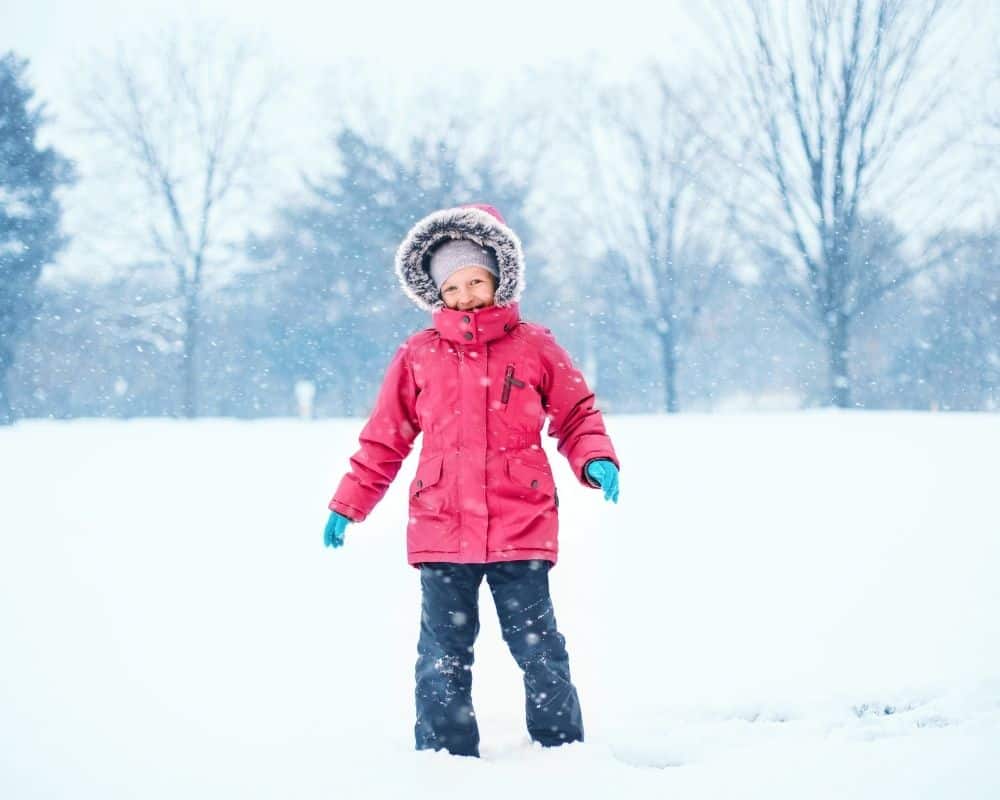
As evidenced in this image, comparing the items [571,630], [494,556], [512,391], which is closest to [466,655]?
[494,556]

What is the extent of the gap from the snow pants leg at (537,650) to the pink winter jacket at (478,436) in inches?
3.5

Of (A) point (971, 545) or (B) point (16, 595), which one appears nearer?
(B) point (16, 595)

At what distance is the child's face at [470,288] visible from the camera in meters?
2.47

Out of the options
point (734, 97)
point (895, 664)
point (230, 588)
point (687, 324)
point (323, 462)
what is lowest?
point (895, 664)

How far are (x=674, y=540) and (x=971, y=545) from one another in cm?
166

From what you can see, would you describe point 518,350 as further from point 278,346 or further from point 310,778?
point 278,346

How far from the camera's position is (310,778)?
2049mm

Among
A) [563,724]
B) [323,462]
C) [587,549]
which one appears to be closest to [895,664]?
[563,724]

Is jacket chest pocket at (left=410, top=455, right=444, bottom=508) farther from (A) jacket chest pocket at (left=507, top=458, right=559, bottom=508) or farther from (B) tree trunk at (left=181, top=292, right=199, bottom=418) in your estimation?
(B) tree trunk at (left=181, top=292, right=199, bottom=418)

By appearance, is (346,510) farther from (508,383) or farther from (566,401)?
(566,401)

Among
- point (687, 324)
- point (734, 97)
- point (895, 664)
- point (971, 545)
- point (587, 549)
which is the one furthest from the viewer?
point (687, 324)

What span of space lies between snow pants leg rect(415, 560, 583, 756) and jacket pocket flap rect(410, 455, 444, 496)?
0.77ft

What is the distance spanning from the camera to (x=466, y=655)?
2344mm

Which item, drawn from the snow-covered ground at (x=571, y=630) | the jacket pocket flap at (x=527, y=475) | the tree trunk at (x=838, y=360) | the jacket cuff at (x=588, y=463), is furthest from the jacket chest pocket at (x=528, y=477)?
the tree trunk at (x=838, y=360)
